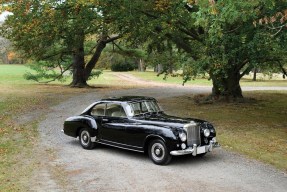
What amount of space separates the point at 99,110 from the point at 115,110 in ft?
2.13

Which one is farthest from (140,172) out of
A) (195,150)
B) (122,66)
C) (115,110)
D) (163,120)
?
(122,66)

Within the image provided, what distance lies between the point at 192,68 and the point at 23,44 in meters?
15.5

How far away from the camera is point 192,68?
15516 mm

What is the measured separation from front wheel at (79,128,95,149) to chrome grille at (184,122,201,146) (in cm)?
322

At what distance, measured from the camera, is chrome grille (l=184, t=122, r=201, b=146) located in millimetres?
9523

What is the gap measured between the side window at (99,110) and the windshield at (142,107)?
37.3 inches

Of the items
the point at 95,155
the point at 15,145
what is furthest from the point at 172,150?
the point at 15,145

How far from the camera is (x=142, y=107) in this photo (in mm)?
10969

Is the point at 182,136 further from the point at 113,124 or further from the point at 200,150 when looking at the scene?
the point at 113,124

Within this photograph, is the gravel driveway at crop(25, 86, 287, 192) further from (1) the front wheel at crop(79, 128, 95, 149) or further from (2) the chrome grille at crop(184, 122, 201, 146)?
(2) the chrome grille at crop(184, 122, 201, 146)

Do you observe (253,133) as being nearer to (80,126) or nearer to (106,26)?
(80,126)

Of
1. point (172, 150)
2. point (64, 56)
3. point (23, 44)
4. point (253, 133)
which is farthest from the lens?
point (64, 56)

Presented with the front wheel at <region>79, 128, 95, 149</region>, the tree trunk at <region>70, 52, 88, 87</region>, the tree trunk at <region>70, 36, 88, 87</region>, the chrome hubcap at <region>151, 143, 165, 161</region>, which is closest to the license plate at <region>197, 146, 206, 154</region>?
the chrome hubcap at <region>151, 143, 165, 161</region>

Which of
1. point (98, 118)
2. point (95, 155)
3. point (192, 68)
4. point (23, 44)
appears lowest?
point (95, 155)
